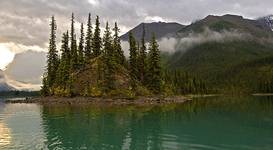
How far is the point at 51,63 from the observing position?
159 meters

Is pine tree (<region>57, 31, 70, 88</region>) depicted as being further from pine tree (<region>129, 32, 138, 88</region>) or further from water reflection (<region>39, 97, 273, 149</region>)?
water reflection (<region>39, 97, 273, 149</region>)

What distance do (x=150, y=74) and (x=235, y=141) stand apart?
349 ft

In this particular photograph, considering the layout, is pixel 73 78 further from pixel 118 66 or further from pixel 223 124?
pixel 223 124

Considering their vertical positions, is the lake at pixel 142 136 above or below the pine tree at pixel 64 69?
below

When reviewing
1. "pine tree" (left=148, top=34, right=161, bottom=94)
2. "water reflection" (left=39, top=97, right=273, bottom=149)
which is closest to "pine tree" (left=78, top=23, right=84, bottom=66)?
"pine tree" (left=148, top=34, right=161, bottom=94)

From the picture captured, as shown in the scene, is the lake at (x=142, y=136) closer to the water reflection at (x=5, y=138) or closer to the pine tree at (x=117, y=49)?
the water reflection at (x=5, y=138)

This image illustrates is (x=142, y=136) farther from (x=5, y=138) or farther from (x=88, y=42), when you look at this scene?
(x=88, y=42)

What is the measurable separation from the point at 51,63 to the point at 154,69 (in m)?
45.1

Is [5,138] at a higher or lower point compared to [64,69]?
lower

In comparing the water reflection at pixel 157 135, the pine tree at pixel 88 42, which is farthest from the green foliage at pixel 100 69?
the water reflection at pixel 157 135

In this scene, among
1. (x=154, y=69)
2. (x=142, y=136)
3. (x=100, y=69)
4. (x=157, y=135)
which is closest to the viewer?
(x=142, y=136)

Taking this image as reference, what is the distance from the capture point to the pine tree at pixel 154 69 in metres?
147

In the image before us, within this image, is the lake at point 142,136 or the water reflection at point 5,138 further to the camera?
the water reflection at point 5,138

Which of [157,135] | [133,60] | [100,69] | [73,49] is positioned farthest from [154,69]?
[157,135]
